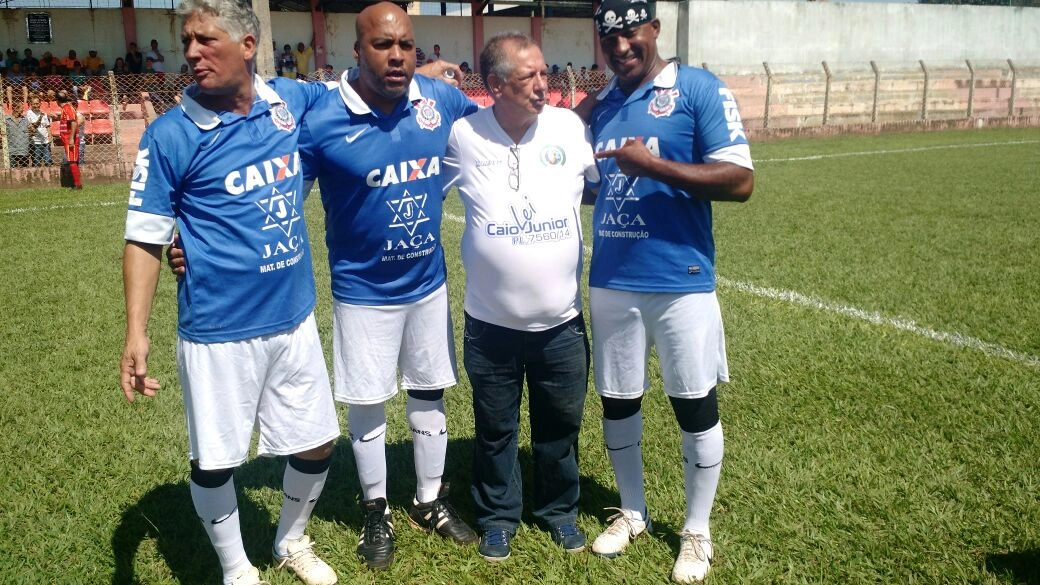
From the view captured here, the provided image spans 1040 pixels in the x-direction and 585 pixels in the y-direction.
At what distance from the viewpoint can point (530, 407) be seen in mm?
3852

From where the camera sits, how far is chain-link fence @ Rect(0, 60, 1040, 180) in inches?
784

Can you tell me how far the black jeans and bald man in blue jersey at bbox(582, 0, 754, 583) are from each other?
5.6 inches

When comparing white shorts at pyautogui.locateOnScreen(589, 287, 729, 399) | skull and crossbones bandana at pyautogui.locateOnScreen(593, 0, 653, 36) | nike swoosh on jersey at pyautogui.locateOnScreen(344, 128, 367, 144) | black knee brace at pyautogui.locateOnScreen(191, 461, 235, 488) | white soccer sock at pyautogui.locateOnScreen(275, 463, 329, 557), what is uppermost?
skull and crossbones bandana at pyautogui.locateOnScreen(593, 0, 653, 36)

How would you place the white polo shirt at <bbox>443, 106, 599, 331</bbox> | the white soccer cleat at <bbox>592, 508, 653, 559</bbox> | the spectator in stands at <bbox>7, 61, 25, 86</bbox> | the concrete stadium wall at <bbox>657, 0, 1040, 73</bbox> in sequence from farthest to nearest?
the concrete stadium wall at <bbox>657, 0, 1040, 73</bbox> < the spectator in stands at <bbox>7, 61, 25, 86</bbox> < the white soccer cleat at <bbox>592, 508, 653, 559</bbox> < the white polo shirt at <bbox>443, 106, 599, 331</bbox>

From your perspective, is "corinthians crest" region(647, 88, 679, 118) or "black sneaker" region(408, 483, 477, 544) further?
"black sneaker" region(408, 483, 477, 544)

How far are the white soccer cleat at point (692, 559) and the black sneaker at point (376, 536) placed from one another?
119 centimetres

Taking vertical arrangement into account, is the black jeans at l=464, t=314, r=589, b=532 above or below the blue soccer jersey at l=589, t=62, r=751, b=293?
below

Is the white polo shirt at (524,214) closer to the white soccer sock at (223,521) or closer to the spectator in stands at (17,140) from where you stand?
the white soccer sock at (223,521)

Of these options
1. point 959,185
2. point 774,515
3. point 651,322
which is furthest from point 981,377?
point 959,185

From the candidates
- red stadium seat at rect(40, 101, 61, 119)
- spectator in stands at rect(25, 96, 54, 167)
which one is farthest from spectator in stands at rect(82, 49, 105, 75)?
spectator in stands at rect(25, 96, 54, 167)

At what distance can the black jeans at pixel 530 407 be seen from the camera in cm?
368

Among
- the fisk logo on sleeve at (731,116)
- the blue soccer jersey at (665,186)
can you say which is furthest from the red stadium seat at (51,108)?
the fisk logo on sleeve at (731,116)

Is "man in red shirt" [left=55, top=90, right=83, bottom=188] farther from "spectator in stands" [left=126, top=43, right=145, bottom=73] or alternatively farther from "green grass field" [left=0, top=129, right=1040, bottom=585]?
"spectator in stands" [left=126, top=43, right=145, bottom=73]

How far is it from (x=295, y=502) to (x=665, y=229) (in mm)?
1838
